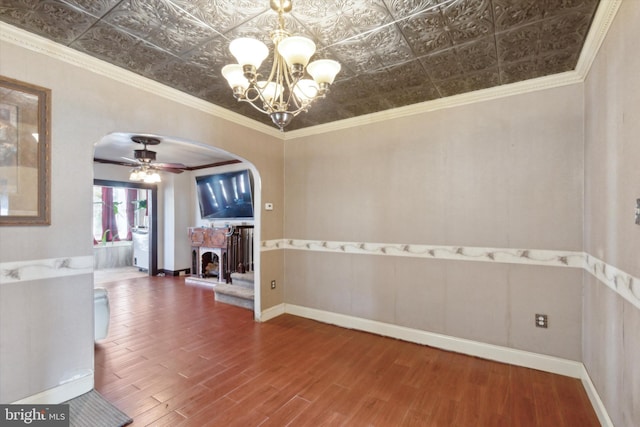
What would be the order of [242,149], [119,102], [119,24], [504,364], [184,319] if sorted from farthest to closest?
[184,319]
[242,149]
[504,364]
[119,102]
[119,24]

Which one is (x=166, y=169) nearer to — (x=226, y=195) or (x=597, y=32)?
(x=226, y=195)

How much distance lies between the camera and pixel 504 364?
8.64 ft

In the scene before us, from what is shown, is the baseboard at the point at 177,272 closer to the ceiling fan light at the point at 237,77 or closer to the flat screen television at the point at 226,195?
the flat screen television at the point at 226,195

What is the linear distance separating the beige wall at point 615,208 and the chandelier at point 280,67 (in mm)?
1582

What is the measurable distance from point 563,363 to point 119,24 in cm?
435

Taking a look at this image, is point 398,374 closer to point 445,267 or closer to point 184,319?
point 445,267

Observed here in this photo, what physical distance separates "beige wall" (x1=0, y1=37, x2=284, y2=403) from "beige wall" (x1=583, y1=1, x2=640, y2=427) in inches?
136

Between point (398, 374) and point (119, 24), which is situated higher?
point (119, 24)

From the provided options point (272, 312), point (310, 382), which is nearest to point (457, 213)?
point (310, 382)

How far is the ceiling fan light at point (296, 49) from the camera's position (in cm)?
143

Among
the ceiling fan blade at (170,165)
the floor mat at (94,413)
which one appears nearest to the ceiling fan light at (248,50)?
the floor mat at (94,413)

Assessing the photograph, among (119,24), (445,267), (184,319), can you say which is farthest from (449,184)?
(184,319)

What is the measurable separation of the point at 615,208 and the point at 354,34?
1.99 meters
